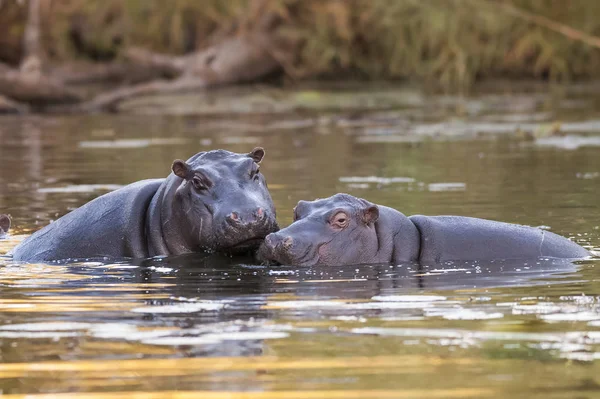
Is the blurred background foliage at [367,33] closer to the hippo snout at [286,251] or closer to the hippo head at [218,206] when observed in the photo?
the hippo head at [218,206]

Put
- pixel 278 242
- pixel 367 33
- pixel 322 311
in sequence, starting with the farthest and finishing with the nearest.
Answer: pixel 367 33, pixel 278 242, pixel 322 311

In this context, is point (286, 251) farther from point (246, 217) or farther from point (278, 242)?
point (246, 217)

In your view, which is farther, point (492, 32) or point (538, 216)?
point (492, 32)

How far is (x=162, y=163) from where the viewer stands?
1491 centimetres

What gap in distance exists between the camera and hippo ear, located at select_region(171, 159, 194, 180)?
8.24 metres

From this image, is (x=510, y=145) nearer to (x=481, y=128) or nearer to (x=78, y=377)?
(x=481, y=128)

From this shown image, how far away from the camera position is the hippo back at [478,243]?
826 centimetres

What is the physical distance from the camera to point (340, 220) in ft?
25.7

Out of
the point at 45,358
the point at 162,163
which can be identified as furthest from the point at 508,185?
the point at 45,358

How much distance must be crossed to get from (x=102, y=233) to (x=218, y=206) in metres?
1.01

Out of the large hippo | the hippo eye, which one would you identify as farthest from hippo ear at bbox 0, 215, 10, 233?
the hippo eye

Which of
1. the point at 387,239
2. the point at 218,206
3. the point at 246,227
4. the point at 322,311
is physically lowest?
the point at 322,311

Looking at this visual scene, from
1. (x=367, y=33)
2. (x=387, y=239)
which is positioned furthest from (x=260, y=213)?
(x=367, y=33)

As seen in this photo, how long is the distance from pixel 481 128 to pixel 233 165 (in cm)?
1132
